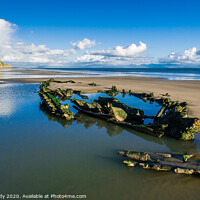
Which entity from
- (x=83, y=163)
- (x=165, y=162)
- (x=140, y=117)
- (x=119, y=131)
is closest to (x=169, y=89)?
(x=140, y=117)

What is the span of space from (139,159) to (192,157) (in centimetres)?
203

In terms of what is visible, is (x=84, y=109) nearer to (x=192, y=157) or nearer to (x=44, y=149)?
(x=44, y=149)

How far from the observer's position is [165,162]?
18.1ft

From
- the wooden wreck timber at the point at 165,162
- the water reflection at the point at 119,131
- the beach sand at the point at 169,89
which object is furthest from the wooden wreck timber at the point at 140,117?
the beach sand at the point at 169,89

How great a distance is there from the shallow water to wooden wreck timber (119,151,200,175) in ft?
0.55

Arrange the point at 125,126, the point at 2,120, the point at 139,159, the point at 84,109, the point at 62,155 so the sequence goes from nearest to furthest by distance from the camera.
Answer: the point at 139,159, the point at 62,155, the point at 125,126, the point at 2,120, the point at 84,109

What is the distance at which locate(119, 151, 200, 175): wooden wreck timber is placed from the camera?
Result: 200 inches

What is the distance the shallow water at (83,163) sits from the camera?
4.48 meters

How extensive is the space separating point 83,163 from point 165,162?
2.78 metres

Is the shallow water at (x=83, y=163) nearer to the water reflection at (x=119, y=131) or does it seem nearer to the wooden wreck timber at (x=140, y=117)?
the water reflection at (x=119, y=131)

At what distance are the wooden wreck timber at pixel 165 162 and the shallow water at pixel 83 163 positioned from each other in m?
0.17

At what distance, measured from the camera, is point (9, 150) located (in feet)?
20.8

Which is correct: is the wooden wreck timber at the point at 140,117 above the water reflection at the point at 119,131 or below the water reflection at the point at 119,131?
above

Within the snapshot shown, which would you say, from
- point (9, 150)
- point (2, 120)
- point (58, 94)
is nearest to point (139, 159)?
point (9, 150)
